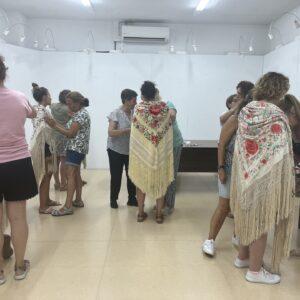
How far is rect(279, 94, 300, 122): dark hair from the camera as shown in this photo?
7.70 ft

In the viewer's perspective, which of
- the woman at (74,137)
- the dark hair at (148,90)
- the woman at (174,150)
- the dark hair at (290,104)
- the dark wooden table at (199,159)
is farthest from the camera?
the dark wooden table at (199,159)

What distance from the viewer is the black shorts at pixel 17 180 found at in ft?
6.61

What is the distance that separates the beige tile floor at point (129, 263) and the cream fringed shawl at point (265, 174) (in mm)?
368

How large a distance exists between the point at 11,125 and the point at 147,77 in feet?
14.2

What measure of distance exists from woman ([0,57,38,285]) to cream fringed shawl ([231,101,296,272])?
138cm

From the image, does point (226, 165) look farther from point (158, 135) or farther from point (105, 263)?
point (105, 263)

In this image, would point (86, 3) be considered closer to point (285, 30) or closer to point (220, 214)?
point (285, 30)

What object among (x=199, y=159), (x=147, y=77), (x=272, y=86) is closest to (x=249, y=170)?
(x=272, y=86)

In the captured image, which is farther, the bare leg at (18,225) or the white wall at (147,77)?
the white wall at (147,77)

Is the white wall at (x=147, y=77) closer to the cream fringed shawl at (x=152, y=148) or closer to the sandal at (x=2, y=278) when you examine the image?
the cream fringed shawl at (x=152, y=148)

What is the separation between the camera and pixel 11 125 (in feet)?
6.54

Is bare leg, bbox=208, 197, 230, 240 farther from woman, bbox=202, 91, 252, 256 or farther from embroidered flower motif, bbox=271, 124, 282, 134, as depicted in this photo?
embroidered flower motif, bbox=271, 124, 282, 134

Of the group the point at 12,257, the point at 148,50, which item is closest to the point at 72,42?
the point at 148,50

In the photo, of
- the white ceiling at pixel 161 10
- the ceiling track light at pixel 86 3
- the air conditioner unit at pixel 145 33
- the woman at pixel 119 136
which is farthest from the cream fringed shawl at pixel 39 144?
the air conditioner unit at pixel 145 33
